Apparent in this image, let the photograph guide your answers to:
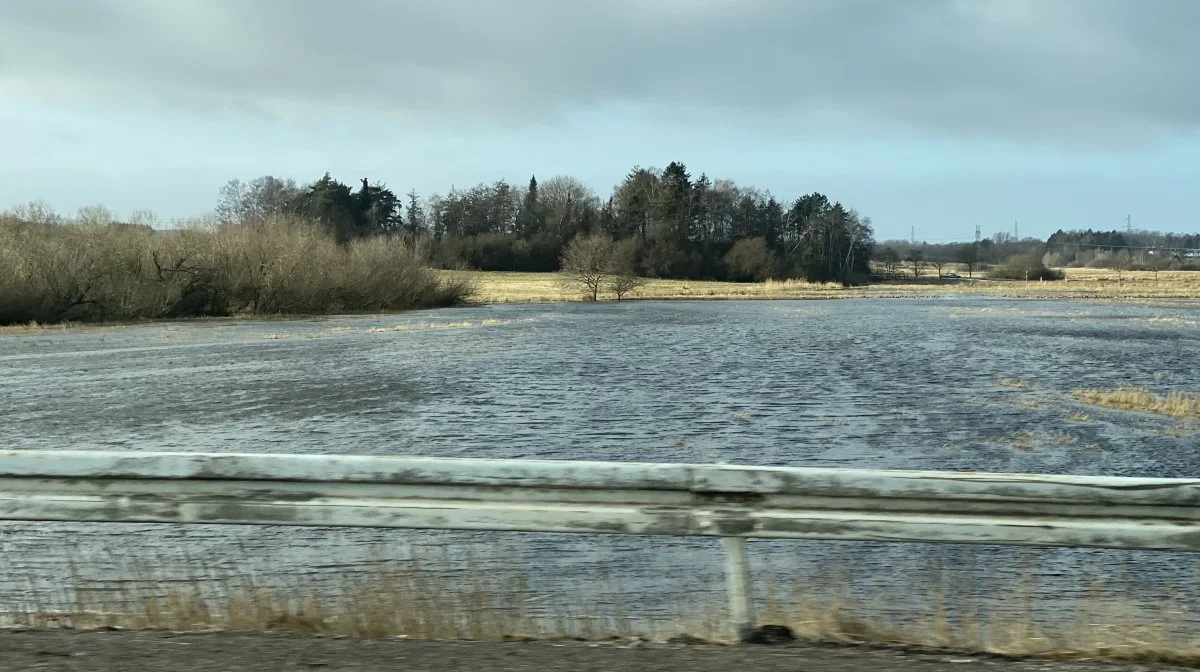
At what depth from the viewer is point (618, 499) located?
5.03 meters

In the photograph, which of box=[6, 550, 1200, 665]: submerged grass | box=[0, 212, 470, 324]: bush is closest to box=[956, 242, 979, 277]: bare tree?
box=[0, 212, 470, 324]: bush

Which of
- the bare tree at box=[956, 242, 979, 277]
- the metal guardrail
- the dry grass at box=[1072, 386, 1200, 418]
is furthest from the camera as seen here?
the bare tree at box=[956, 242, 979, 277]

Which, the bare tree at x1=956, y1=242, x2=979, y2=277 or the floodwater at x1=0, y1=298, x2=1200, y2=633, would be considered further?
the bare tree at x1=956, y1=242, x2=979, y2=277

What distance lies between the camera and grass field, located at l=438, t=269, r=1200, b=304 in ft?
310

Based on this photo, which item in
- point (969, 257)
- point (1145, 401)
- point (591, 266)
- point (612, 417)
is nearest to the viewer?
point (612, 417)

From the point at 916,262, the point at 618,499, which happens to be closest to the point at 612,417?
the point at 618,499

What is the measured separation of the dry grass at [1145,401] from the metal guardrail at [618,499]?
1842 centimetres

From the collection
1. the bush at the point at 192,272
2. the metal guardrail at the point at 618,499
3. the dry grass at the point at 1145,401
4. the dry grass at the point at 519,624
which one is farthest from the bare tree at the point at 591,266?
the metal guardrail at the point at 618,499

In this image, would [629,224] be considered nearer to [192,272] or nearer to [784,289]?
[784,289]

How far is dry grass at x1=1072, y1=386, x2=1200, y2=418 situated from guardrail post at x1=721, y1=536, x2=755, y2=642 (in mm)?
19174

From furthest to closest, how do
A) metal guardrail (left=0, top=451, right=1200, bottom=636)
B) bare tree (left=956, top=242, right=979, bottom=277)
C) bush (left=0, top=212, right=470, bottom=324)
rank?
bare tree (left=956, top=242, right=979, bottom=277) → bush (left=0, top=212, right=470, bottom=324) → metal guardrail (left=0, top=451, right=1200, bottom=636)

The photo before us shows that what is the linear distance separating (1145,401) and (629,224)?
109m

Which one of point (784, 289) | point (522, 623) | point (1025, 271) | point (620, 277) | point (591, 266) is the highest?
point (591, 266)

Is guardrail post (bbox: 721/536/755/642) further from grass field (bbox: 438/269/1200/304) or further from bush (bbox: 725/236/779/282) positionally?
bush (bbox: 725/236/779/282)
